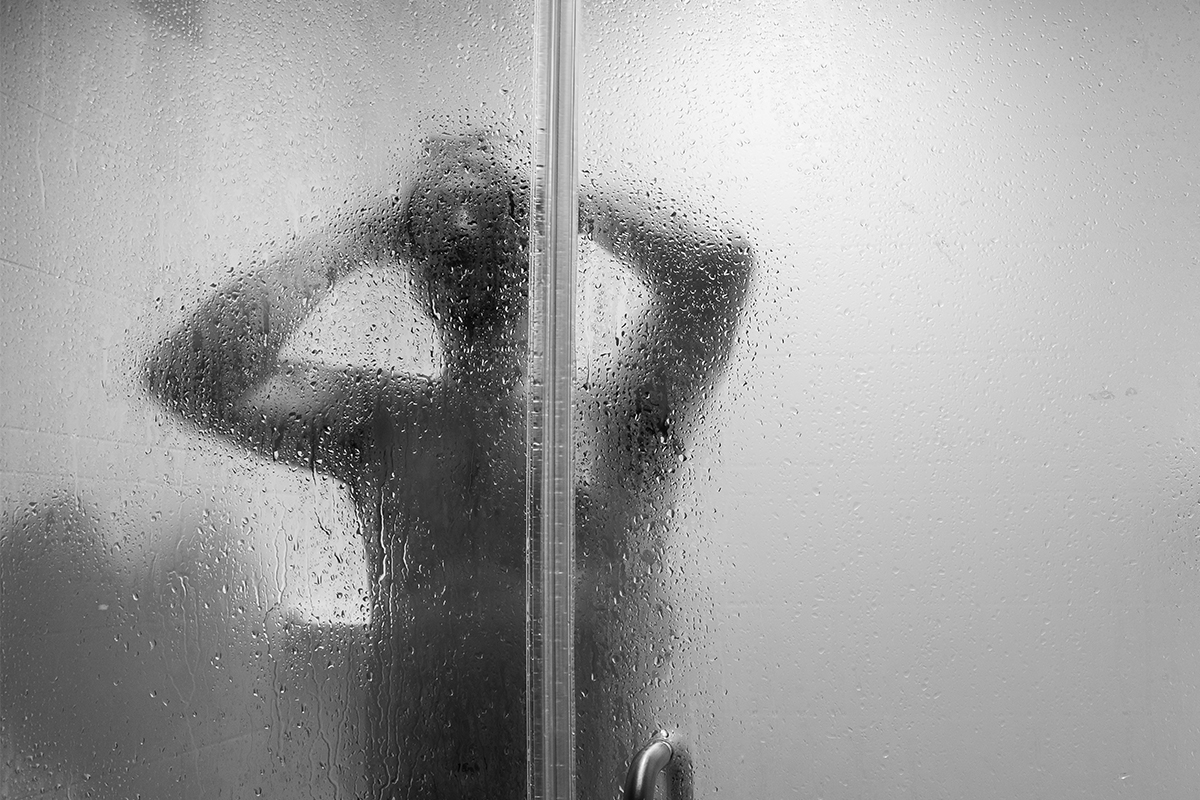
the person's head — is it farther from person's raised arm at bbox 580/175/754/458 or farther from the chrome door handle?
the chrome door handle

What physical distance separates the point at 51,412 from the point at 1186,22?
3.36 feet

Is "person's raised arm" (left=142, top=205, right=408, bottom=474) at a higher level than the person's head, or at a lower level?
lower

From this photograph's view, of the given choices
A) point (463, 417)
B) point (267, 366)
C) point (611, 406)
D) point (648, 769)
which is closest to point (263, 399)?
point (267, 366)

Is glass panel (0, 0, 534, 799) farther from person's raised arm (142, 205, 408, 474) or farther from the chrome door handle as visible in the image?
the chrome door handle

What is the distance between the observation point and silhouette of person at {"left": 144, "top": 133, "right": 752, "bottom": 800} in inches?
34.3

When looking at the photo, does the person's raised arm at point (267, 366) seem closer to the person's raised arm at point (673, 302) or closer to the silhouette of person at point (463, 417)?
the silhouette of person at point (463, 417)

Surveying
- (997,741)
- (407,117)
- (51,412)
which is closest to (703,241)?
(407,117)

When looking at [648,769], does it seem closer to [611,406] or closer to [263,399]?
[611,406]

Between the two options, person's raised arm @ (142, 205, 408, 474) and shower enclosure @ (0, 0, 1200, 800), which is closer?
shower enclosure @ (0, 0, 1200, 800)

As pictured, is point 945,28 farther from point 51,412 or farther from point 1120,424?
point 51,412

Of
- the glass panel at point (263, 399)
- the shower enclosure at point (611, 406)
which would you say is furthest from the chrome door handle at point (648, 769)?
the glass panel at point (263, 399)

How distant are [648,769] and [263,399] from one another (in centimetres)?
49

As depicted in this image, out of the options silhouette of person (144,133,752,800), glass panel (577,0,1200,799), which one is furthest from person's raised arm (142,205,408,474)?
glass panel (577,0,1200,799)

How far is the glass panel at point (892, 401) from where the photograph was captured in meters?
0.75
